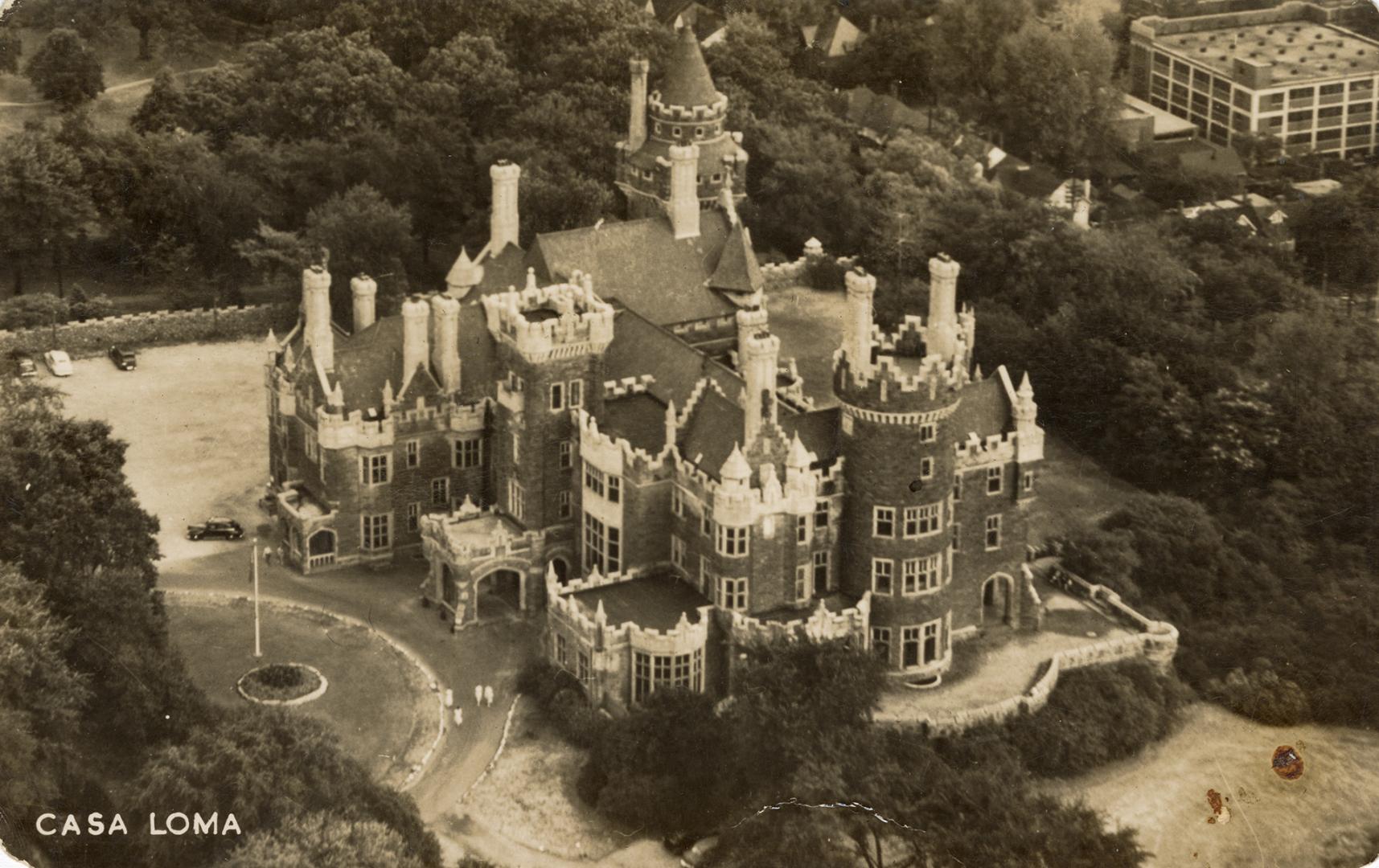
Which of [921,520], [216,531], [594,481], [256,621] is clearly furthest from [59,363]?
[921,520]

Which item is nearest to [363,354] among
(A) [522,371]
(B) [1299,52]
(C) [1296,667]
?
(A) [522,371]

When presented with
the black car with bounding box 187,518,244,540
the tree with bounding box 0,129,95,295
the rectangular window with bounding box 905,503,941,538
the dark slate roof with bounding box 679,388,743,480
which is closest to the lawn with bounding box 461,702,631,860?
the dark slate roof with bounding box 679,388,743,480

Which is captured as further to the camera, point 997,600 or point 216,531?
point 216,531

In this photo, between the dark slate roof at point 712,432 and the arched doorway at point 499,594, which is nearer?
the dark slate roof at point 712,432

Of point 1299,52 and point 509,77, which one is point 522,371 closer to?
point 509,77

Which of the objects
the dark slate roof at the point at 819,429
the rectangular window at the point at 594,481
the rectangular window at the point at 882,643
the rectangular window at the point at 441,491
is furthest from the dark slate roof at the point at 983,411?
the rectangular window at the point at 441,491

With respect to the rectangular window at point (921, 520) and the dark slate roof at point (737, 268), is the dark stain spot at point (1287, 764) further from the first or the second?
the dark slate roof at point (737, 268)

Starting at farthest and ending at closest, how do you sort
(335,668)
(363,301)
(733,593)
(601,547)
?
(363,301), (601,547), (335,668), (733,593)

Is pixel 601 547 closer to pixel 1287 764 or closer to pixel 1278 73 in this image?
pixel 1287 764

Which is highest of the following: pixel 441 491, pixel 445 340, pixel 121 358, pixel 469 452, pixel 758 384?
pixel 758 384
